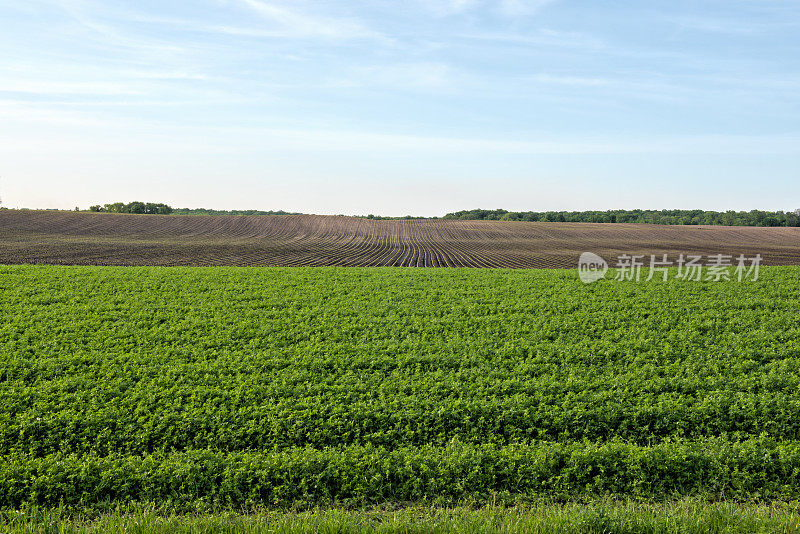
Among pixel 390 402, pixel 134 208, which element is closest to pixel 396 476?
pixel 390 402

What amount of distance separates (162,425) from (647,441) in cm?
709

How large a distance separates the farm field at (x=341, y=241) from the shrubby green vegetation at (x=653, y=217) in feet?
44.2

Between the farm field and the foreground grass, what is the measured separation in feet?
85.5

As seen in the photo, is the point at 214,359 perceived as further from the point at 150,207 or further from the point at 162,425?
the point at 150,207

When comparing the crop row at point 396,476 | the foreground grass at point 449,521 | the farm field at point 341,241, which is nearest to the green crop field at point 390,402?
the crop row at point 396,476

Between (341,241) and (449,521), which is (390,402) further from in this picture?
(341,241)

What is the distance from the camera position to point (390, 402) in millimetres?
7914

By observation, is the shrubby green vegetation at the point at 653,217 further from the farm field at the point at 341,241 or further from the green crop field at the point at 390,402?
the green crop field at the point at 390,402

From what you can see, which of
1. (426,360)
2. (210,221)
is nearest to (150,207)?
(210,221)

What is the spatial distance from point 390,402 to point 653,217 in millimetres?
106003

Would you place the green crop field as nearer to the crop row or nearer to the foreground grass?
the crop row

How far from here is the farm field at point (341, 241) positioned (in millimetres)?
34656

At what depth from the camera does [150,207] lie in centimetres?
9038

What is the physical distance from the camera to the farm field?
114 ft
